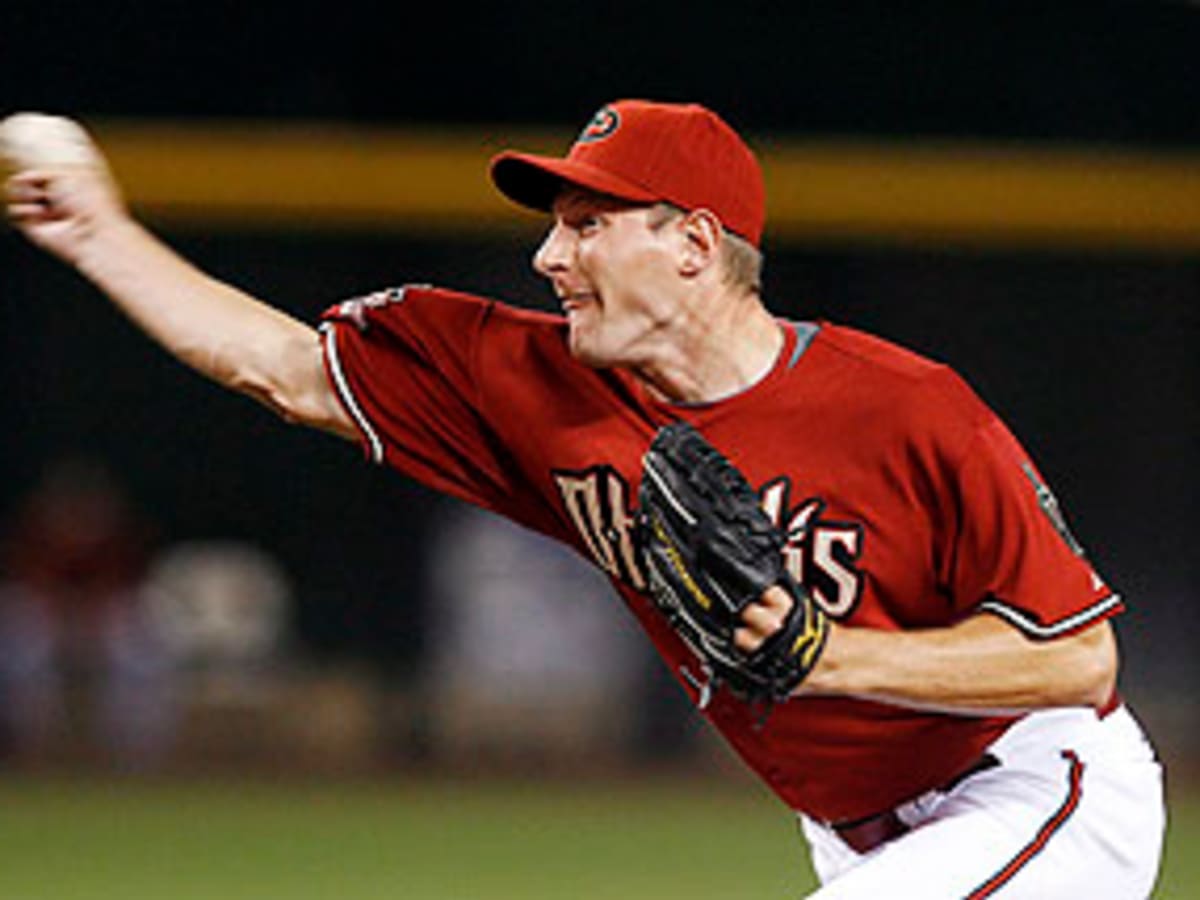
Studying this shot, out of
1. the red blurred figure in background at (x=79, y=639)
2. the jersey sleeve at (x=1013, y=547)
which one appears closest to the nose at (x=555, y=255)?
the jersey sleeve at (x=1013, y=547)

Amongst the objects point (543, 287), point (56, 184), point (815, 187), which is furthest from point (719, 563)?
point (543, 287)

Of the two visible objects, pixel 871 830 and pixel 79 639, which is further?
pixel 79 639

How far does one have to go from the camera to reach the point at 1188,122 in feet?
38.1

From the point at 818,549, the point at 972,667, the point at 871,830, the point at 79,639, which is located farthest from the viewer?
the point at 79,639

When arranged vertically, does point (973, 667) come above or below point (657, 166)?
below

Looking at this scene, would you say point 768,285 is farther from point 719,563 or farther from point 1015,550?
point 719,563

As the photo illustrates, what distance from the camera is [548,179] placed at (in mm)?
3691

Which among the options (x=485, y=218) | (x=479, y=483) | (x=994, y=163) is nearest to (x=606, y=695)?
(x=485, y=218)

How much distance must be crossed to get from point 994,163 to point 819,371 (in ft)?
24.5

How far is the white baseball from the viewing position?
358 cm

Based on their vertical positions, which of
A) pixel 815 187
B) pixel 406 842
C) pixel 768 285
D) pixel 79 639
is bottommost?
pixel 79 639

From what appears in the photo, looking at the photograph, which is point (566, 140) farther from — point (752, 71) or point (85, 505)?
point (85, 505)

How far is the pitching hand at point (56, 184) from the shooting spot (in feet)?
11.8

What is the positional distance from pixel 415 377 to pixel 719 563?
83 cm
